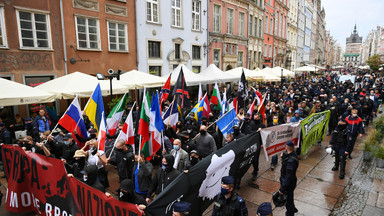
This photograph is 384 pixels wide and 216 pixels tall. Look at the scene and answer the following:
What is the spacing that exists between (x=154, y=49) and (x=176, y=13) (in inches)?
148

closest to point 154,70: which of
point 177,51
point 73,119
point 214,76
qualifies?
point 177,51

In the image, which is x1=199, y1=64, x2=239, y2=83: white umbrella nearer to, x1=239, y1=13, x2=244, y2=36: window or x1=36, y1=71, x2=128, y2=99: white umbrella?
x1=36, y1=71, x2=128, y2=99: white umbrella

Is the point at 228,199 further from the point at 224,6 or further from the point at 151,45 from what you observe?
the point at 224,6

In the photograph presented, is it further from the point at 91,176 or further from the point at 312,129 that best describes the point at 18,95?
the point at 312,129

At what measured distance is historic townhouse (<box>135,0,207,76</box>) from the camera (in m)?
17.7

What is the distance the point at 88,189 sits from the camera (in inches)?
165

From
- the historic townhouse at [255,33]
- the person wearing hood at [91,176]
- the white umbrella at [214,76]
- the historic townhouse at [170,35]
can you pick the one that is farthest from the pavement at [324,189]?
the historic townhouse at [255,33]

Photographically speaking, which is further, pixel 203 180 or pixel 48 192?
pixel 48 192

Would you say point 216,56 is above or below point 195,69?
above

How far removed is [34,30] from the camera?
41.2 feet

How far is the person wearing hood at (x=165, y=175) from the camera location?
489 cm

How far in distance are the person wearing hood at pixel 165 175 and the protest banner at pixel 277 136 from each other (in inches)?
114

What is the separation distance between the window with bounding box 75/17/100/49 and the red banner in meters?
10.2

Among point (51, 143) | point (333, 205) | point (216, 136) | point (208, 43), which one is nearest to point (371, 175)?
point (333, 205)
